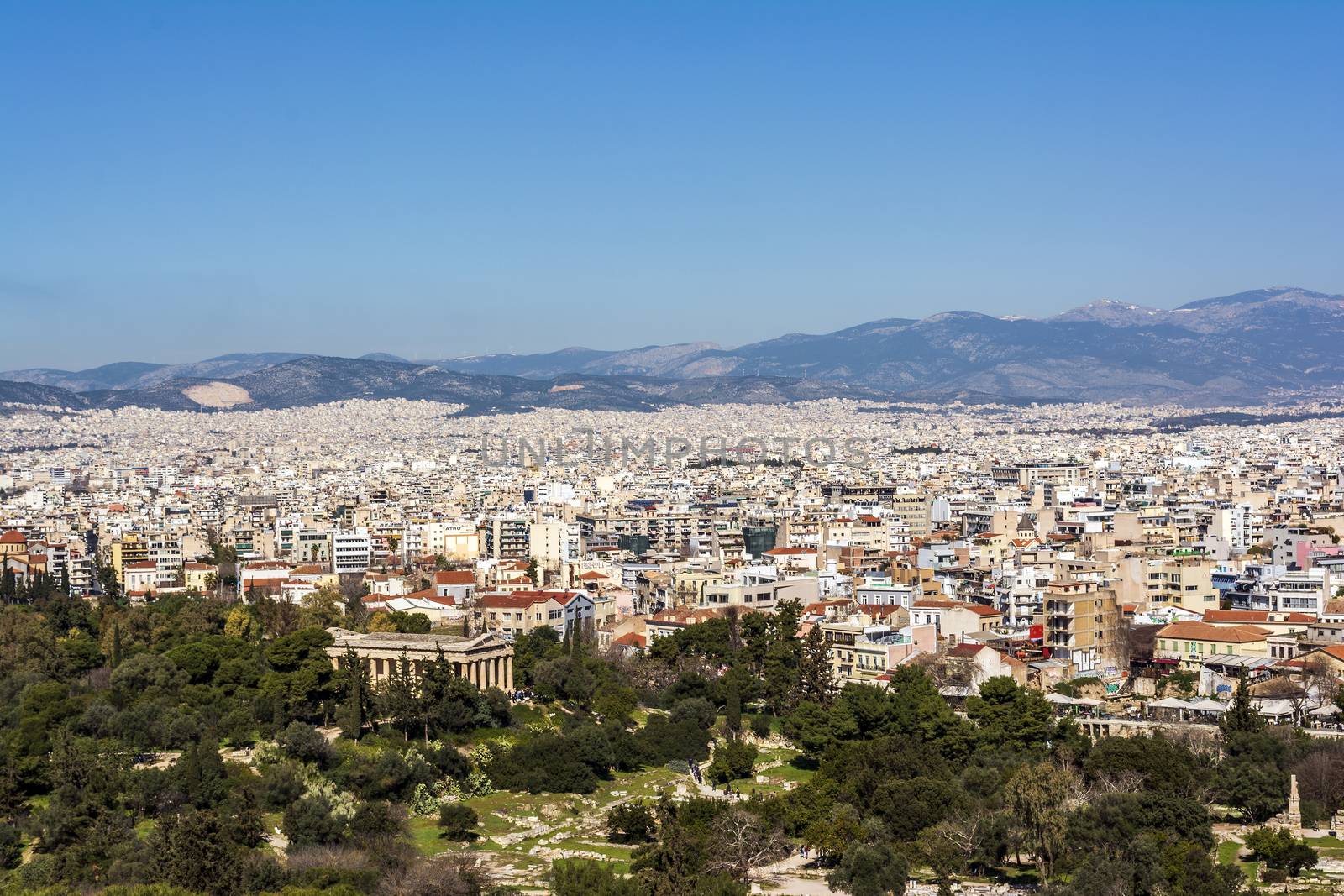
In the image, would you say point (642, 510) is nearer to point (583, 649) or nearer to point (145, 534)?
point (145, 534)

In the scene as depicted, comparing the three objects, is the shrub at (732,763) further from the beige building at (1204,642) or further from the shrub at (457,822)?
the beige building at (1204,642)

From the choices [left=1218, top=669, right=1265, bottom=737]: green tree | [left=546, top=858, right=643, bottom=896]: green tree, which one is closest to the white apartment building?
[left=1218, top=669, right=1265, bottom=737]: green tree

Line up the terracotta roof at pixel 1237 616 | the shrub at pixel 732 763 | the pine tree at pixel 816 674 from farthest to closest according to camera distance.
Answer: the terracotta roof at pixel 1237 616 → the pine tree at pixel 816 674 → the shrub at pixel 732 763

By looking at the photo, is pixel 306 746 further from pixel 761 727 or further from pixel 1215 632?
pixel 1215 632

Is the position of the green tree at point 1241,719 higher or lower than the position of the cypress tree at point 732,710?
higher

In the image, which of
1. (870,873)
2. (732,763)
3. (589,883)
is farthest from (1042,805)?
(589,883)

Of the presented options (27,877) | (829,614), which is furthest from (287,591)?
(27,877)

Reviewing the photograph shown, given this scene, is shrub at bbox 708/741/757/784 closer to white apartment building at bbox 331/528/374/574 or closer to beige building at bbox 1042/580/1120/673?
beige building at bbox 1042/580/1120/673

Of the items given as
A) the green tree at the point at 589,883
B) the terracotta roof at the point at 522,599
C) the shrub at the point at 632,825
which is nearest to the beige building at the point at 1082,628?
the terracotta roof at the point at 522,599

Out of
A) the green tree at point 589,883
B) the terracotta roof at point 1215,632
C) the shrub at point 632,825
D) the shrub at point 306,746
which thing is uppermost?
the terracotta roof at point 1215,632
